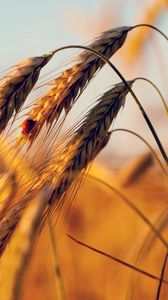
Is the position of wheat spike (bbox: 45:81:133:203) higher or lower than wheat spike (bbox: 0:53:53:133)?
lower

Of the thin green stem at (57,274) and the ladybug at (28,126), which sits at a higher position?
the ladybug at (28,126)

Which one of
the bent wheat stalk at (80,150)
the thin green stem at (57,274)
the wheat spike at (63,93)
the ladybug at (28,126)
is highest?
the wheat spike at (63,93)

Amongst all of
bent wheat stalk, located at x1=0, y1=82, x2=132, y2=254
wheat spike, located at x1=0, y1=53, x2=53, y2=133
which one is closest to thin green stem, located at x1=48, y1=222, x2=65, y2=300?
bent wheat stalk, located at x1=0, y1=82, x2=132, y2=254

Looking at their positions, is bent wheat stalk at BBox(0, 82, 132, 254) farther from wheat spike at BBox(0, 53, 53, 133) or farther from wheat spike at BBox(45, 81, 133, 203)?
wheat spike at BBox(0, 53, 53, 133)

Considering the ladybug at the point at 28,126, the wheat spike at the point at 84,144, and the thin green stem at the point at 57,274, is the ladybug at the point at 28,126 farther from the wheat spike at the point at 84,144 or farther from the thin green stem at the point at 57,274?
the thin green stem at the point at 57,274

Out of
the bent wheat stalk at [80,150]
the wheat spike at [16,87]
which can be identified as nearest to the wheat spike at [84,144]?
the bent wheat stalk at [80,150]

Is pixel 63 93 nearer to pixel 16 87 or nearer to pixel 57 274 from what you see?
pixel 16 87

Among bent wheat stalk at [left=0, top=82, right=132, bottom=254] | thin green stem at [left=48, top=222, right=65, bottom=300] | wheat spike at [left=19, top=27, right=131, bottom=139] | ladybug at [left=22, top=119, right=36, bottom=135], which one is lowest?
thin green stem at [left=48, top=222, right=65, bottom=300]

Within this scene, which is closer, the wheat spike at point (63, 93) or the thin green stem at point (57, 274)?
the wheat spike at point (63, 93)

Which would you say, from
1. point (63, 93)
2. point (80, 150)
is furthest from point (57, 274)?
point (63, 93)
